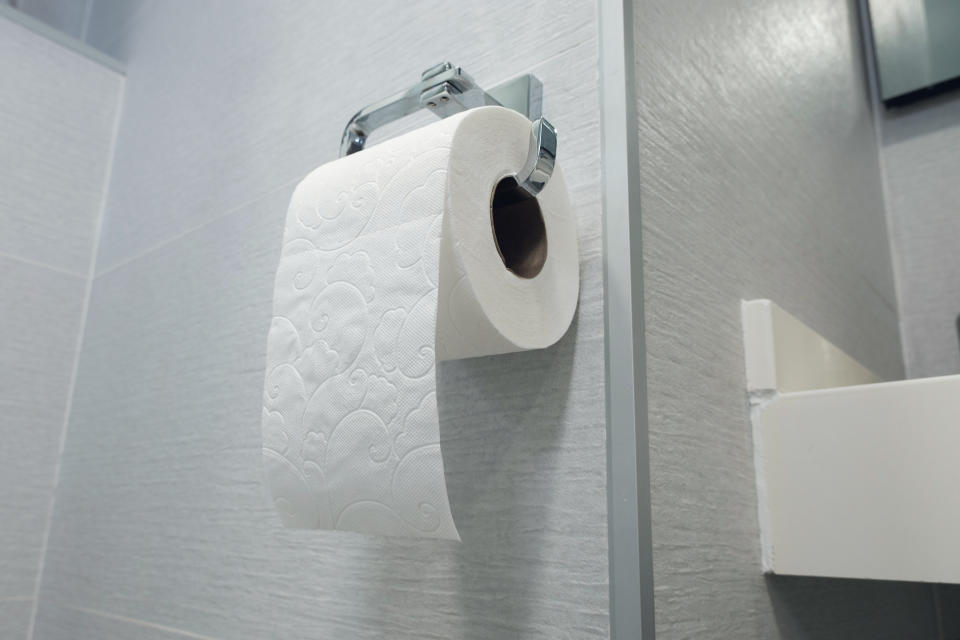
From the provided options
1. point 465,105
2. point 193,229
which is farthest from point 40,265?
point 465,105

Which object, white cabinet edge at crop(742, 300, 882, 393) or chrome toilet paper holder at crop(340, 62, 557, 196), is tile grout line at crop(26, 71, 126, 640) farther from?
white cabinet edge at crop(742, 300, 882, 393)

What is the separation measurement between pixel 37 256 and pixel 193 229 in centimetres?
31

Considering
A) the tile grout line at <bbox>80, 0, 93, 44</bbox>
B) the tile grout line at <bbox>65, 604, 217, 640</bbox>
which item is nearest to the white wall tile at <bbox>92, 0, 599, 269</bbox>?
the tile grout line at <bbox>80, 0, 93, 44</bbox>

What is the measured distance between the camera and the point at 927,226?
3.57ft

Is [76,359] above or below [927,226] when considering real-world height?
below

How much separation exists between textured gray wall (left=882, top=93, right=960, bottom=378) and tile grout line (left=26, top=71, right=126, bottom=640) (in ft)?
4.10

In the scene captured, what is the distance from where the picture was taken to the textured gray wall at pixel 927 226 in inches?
41.3

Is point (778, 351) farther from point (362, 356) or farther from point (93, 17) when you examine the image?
point (93, 17)

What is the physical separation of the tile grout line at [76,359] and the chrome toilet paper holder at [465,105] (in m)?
0.70

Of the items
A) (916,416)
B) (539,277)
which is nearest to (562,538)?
(539,277)

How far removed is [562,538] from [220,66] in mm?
797

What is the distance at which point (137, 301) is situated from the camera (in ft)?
3.19

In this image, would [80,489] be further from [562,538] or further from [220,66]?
[562,538]

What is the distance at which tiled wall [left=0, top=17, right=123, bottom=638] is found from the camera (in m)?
0.97
